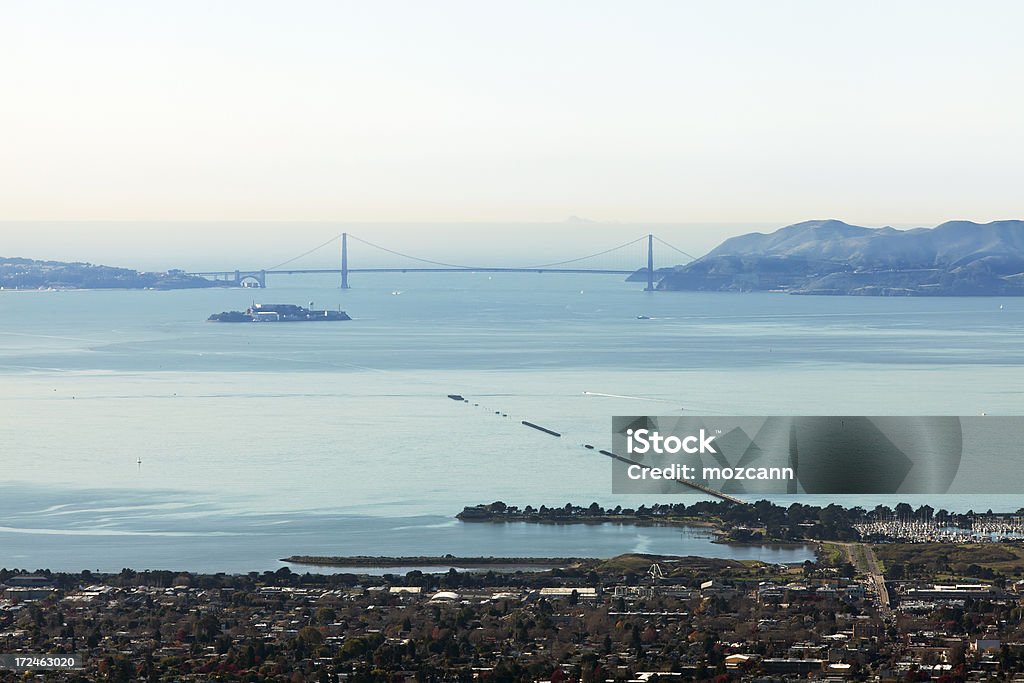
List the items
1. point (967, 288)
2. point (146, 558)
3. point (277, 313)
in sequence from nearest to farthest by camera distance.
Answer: point (146, 558)
point (277, 313)
point (967, 288)

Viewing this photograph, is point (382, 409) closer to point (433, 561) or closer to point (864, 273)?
point (433, 561)

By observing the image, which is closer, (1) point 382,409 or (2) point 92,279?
(1) point 382,409

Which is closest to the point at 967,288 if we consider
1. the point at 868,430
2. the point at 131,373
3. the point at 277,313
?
the point at 277,313

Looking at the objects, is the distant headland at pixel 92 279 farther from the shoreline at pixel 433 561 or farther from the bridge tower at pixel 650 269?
the shoreline at pixel 433 561

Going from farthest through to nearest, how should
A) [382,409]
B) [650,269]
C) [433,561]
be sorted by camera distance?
[650,269] → [382,409] → [433,561]

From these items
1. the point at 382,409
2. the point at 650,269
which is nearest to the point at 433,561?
the point at 382,409

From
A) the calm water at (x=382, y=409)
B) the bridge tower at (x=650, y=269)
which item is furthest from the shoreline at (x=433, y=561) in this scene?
the bridge tower at (x=650, y=269)

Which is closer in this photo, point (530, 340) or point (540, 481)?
point (540, 481)

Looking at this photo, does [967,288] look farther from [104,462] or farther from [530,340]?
[104,462]
